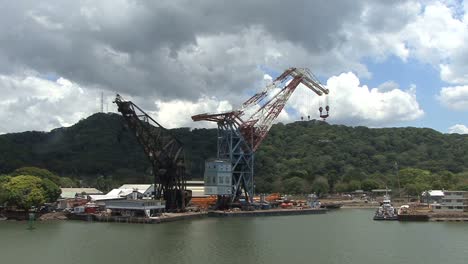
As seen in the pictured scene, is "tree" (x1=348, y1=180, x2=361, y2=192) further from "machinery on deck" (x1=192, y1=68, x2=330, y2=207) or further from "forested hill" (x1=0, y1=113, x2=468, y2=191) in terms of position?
"machinery on deck" (x1=192, y1=68, x2=330, y2=207)

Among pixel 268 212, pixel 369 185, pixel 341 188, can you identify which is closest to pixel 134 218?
pixel 268 212

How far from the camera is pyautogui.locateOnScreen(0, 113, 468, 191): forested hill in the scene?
108062mm

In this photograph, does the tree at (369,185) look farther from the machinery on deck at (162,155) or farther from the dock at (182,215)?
the machinery on deck at (162,155)

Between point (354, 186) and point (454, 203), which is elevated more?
point (354, 186)

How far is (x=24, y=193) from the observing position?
51.9 meters

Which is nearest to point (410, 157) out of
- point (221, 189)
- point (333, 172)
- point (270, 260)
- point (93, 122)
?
point (333, 172)

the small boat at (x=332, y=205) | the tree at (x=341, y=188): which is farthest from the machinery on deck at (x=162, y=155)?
the tree at (x=341, y=188)

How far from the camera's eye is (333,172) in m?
112

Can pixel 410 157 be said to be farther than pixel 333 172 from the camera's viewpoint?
Yes

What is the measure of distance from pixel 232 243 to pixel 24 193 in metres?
29.5

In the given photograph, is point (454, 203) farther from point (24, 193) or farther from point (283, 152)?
point (283, 152)

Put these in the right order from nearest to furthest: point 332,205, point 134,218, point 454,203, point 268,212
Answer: point 134,218
point 454,203
point 268,212
point 332,205

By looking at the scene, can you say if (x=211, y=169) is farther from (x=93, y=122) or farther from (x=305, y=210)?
(x=93, y=122)

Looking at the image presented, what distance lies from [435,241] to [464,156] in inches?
3918
